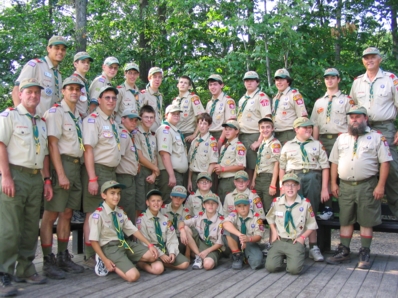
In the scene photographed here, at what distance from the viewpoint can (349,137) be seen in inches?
234

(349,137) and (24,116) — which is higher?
(24,116)

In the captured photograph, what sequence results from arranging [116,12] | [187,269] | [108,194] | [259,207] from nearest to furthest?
1. [108,194]
2. [187,269]
3. [259,207]
4. [116,12]

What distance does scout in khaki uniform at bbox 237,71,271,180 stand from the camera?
6965 millimetres

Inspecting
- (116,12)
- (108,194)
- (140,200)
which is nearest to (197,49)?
(116,12)

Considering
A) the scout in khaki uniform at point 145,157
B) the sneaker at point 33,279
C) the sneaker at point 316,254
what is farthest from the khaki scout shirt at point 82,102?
the sneaker at point 316,254

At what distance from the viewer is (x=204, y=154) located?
268 inches

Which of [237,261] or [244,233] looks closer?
[237,261]

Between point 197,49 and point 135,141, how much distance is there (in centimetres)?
Answer: 590

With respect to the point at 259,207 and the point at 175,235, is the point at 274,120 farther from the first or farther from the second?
the point at 175,235

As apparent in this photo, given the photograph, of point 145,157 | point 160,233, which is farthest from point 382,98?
point 160,233

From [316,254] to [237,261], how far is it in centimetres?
114

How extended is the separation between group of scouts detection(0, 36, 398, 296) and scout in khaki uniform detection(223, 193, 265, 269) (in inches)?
0.6

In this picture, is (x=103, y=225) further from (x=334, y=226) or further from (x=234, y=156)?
(x=334, y=226)

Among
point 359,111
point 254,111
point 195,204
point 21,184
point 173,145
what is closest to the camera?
point 21,184
